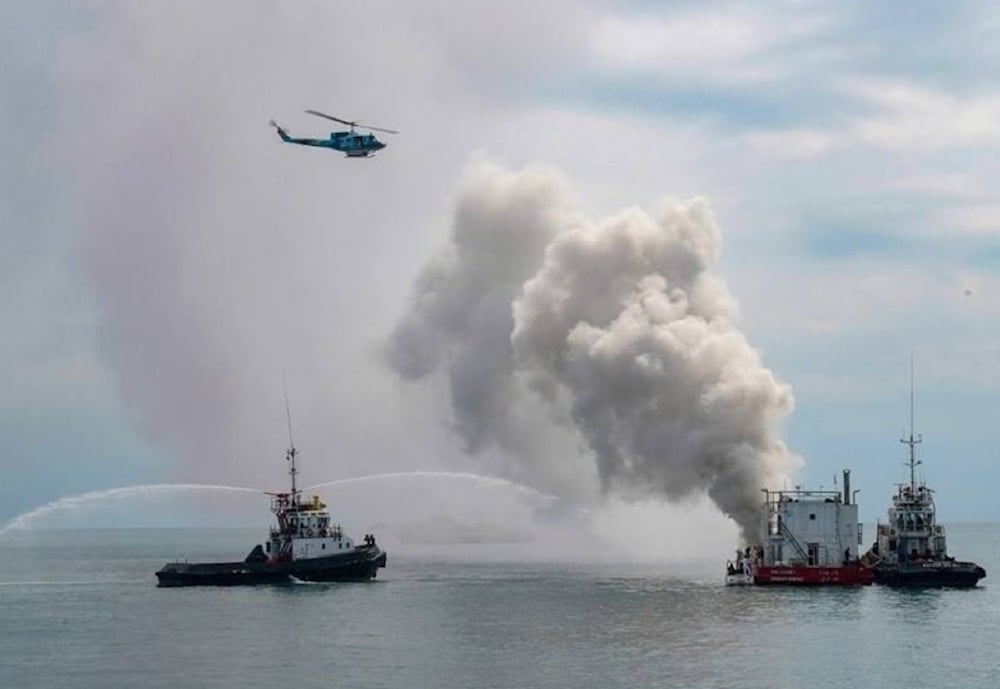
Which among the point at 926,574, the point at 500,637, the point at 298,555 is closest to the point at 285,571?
the point at 298,555

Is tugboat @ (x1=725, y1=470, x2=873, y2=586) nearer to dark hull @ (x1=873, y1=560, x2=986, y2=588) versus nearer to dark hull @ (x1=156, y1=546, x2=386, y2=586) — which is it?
dark hull @ (x1=873, y1=560, x2=986, y2=588)

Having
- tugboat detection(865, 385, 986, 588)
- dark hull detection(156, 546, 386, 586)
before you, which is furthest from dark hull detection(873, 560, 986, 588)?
dark hull detection(156, 546, 386, 586)

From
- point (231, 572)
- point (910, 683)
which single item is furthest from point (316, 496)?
point (910, 683)

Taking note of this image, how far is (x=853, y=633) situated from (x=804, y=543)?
30.9 metres

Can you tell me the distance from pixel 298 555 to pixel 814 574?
156ft

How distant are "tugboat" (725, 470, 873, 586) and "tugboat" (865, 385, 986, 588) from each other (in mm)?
2766

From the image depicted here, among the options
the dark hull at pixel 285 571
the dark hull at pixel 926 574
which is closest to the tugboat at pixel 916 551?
the dark hull at pixel 926 574

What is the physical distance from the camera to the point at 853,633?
106 m

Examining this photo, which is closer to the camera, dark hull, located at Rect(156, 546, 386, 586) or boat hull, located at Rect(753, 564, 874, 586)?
boat hull, located at Rect(753, 564, 874, 586)

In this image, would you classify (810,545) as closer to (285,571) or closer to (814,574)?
(814,574)

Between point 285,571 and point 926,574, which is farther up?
point 926,574

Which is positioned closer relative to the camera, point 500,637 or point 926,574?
point 500,637

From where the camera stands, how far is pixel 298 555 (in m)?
142

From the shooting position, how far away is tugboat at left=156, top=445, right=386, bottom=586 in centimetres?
14200
